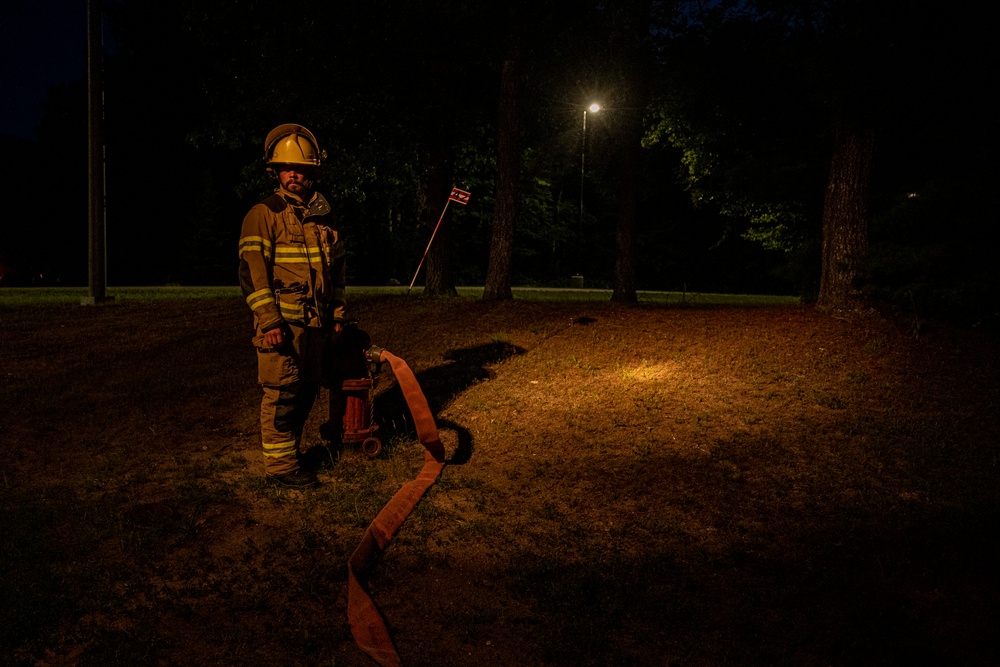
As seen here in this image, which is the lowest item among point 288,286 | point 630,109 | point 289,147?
point 288,286

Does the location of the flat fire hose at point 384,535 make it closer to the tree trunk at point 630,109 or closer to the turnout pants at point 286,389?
the turnout pants at point 286,389

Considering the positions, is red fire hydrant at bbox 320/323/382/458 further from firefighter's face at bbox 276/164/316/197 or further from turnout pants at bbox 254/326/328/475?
firefighter's face at bbox 276/164/316/197

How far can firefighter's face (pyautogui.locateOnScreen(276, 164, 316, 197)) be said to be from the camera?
541 cm

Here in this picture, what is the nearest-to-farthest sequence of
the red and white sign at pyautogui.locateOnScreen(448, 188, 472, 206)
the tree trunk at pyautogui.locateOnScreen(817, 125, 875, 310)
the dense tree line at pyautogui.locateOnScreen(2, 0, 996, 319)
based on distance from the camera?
the dense tree line at pyautogui.locateOnScreen(2, 0, 996, 319) < the tree trunk at pyautogui.locateOnScreen(817, 125, 875, 310) < the red and white sign at pyautogui.locateOnScreen(448, 188, 472, 206)

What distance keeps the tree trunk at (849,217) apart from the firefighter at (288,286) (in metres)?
6.83

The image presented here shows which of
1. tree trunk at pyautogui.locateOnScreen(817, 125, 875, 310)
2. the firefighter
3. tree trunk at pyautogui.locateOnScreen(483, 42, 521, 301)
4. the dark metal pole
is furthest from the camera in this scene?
the dark metal pole

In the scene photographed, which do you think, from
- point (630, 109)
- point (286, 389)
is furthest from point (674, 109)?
point (286, 389)

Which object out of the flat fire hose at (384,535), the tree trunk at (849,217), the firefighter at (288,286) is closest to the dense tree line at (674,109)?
the tree trunk at (849,217)

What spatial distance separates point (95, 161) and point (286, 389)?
469 inches

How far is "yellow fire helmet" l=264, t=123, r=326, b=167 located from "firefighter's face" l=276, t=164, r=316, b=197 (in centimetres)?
7

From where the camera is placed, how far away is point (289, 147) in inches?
209

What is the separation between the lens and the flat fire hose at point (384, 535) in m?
3.42

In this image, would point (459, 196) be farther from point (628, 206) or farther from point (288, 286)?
point (288, 286)

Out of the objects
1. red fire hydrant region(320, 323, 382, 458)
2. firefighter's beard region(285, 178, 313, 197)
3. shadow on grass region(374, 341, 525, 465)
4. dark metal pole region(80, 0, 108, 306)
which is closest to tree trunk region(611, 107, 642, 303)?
shadow on grass region(374, 341, 525, 465)
